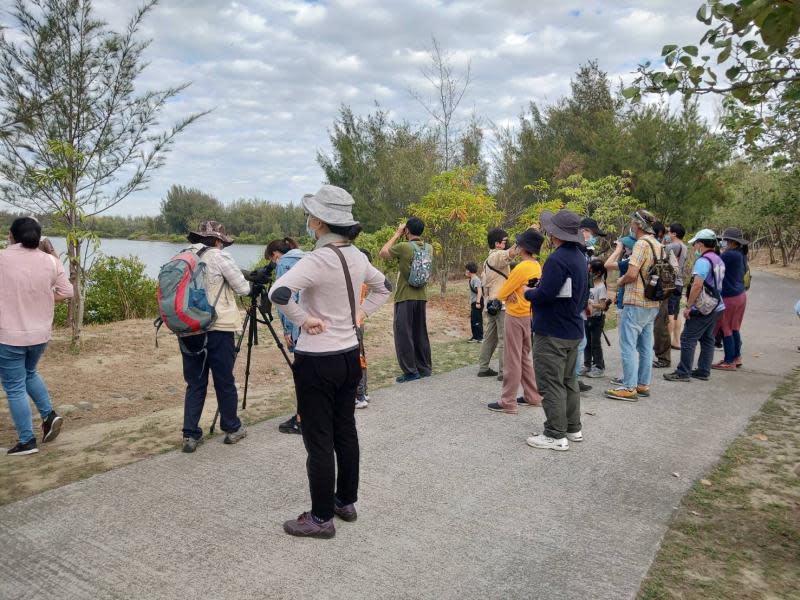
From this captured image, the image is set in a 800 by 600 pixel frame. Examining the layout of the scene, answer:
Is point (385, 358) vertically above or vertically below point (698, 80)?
below

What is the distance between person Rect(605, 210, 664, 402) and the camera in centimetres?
593

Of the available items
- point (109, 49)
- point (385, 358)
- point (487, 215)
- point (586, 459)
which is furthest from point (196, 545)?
point (487, 215)

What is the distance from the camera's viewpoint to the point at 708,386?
6.84 metres

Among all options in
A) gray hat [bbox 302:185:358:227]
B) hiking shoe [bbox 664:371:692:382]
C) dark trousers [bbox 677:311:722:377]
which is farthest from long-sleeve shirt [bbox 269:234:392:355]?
dark trousers [bbox 677:311:722:377]

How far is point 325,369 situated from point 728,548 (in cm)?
249

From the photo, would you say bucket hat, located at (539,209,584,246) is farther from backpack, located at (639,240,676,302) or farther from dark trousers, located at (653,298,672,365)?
dark trousers, located at (653,298,672,365)

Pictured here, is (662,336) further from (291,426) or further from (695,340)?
(291,426)

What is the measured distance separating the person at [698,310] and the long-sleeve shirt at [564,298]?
297 centimetres

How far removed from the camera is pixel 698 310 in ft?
22.7

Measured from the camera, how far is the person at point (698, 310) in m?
6.88

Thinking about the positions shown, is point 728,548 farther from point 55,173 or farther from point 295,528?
point 55,173

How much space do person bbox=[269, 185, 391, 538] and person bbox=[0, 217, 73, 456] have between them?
8.63 feet

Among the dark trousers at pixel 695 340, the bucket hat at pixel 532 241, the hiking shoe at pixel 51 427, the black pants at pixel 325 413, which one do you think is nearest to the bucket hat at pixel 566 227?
the bucket hat at pixel 532 241

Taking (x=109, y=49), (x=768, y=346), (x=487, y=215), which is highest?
(x=109, y=49)
